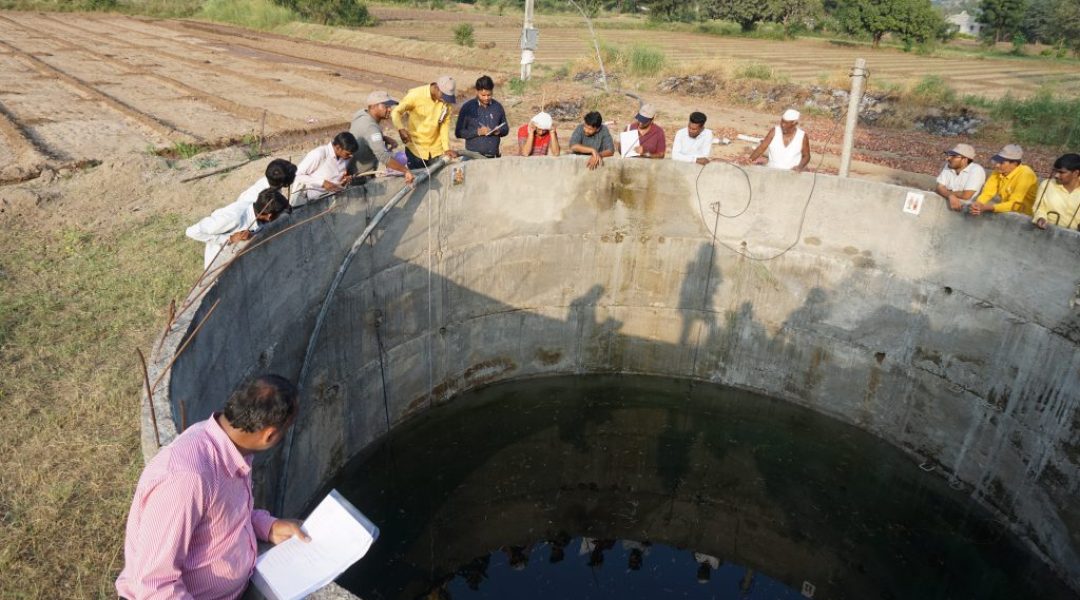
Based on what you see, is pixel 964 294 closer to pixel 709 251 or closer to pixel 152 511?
pixel 709 251

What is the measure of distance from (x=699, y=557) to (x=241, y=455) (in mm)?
6247

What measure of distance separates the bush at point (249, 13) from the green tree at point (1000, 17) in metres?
47.9

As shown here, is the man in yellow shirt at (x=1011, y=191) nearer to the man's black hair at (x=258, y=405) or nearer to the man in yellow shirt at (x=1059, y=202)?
the man in yellow shirt at (x=1059, y=202)

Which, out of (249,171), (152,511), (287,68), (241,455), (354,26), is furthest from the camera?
(354,26)

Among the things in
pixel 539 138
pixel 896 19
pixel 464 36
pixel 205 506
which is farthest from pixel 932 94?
pixel 896 19

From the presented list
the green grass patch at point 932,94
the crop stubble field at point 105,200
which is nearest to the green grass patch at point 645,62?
the crop stubble field at point 105,200

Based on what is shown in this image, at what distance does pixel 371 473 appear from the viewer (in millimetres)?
8406

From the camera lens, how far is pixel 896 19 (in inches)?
1566

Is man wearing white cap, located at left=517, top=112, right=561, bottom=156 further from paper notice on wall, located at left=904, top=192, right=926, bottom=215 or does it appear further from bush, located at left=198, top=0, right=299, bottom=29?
bush, located at left=198, top=0, right=299, bottom=29

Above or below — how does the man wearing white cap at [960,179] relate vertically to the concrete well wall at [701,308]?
above

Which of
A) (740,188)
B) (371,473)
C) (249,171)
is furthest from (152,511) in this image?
(249,171)

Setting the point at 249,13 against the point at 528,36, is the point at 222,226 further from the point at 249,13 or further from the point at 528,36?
the point at 249,13

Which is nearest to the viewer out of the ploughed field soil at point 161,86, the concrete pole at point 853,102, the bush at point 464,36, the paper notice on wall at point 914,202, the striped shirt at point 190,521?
the striped shirt at point 190,521

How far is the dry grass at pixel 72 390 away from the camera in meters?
4.21
